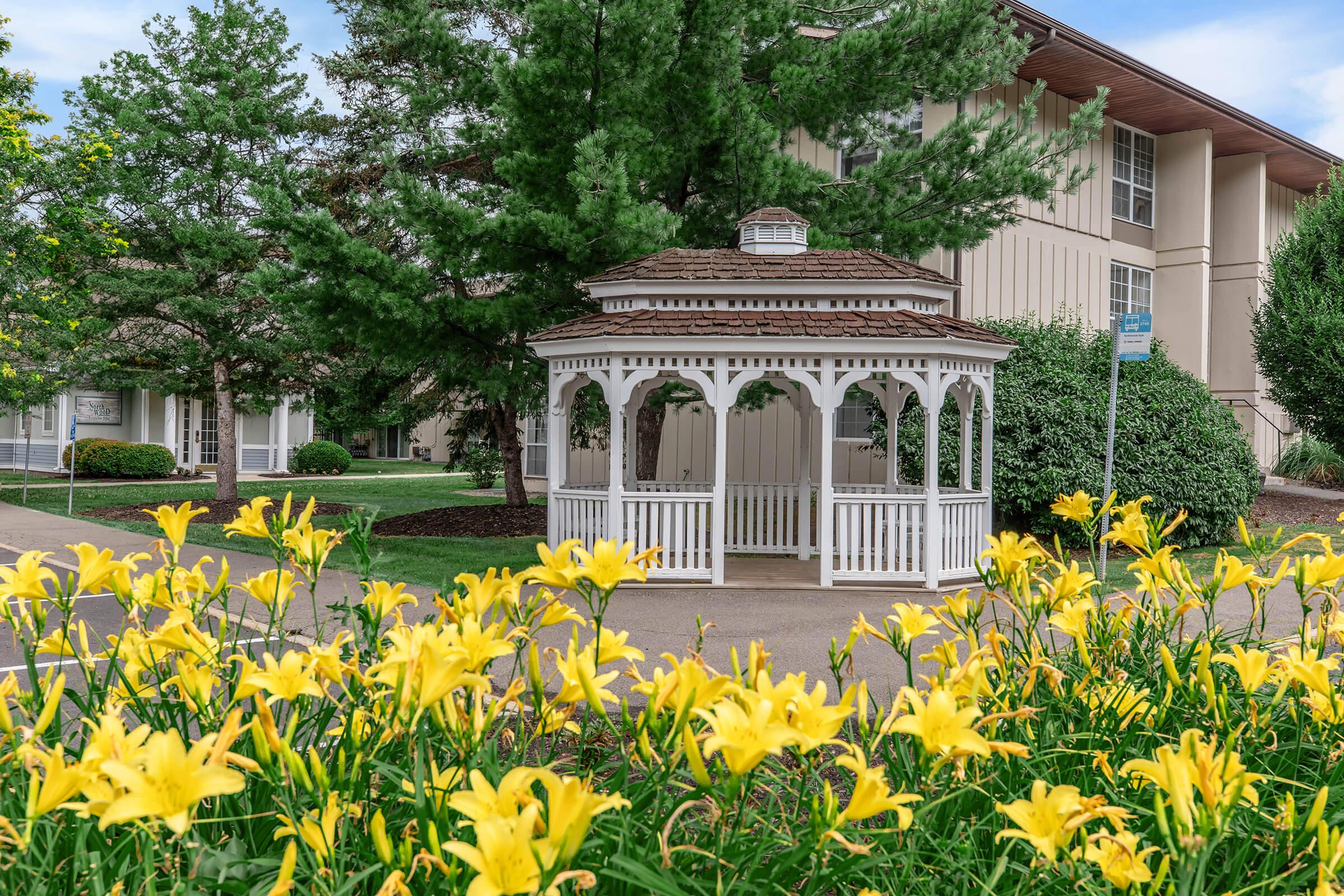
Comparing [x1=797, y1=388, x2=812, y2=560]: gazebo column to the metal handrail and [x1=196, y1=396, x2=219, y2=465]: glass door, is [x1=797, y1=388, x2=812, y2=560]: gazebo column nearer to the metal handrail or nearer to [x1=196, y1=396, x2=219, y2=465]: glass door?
the metal handrail

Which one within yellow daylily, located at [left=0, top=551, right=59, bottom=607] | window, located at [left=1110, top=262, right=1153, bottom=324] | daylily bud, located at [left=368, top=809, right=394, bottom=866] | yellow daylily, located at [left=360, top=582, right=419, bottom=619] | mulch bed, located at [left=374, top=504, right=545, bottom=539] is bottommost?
mulch bed, located at [left=374, top=504, right=545, bottom=539]

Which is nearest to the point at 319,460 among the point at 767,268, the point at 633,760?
the point at 767,268

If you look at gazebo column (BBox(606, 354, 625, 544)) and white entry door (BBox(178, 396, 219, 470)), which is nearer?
gazebo column (BBox(606, 354, 625, 544))

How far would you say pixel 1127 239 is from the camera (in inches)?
777

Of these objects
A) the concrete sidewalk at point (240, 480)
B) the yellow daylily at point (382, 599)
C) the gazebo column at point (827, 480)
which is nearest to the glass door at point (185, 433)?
the concrete sidewalk at point (240, 480)

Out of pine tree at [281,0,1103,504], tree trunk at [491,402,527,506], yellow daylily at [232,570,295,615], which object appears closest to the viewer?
yellow daylily at [232,570,295,615]

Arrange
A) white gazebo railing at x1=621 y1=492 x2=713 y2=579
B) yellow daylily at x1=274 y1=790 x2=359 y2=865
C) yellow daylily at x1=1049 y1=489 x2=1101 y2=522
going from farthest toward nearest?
white gazebo railing at x1=621 y1=492 x2=713 y2=579, yellow daylily at x1=1049 y1=489 x2=1101 y2=522, yellow daylily at x1=274 y1=790 x2=359 y2=865

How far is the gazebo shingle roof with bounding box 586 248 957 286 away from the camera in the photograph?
10.0m

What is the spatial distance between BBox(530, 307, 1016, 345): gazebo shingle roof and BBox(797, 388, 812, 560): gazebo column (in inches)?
96.0

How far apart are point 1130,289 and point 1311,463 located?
20.3ft

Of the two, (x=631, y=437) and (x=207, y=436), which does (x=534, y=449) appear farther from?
(x=631, y=437)

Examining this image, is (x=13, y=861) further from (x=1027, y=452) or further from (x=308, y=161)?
(x=308, y=161)

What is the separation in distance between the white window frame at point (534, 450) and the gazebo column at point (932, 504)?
53.4 feet

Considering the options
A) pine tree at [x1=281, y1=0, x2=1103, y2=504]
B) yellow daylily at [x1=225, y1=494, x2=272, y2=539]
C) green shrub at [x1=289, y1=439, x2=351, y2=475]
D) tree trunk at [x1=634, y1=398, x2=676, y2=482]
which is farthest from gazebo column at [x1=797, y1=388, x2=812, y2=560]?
green shrub at [x1=289, y1=439, x2=351, y2=475]
